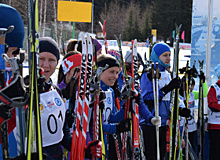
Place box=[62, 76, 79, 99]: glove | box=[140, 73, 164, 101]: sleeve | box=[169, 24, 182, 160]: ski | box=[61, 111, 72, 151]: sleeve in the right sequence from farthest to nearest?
box=[140, 73, 164, 101]: sleeve, box=[169, 24, 182, 160]: ski, box=[62, 76, 79, 99]: glove, box=[61, 111, 72, 151]: sleeve

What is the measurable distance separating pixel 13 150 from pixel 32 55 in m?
0.85

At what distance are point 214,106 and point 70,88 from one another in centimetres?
246

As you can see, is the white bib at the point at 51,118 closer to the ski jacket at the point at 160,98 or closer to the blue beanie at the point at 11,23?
the blue beanie at the point at 11,23

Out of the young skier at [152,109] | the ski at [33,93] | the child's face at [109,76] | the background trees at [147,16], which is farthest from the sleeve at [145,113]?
the background trees at [147,16]

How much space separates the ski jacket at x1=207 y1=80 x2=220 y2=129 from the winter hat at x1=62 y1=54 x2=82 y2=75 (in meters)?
2.27

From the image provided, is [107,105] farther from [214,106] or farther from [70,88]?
[214,106]

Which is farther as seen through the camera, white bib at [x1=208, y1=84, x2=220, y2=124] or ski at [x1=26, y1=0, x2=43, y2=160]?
white bib at [x1=208, y1=84, x2=220, y2=124]

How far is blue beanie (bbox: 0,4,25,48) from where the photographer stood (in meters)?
2.57

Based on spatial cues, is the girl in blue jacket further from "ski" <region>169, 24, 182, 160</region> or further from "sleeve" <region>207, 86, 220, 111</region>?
"sleeve" <region>207, 86, 220, 111</region>

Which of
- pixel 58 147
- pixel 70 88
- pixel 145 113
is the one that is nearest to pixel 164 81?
pixel 145 113

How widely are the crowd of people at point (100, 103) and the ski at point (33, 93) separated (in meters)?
0.07

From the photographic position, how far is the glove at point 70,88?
296 centimetres

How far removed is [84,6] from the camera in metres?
13.2

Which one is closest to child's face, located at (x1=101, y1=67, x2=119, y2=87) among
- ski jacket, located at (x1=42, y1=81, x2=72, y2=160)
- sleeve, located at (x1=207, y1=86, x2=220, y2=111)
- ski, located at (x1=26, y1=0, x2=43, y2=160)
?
ski jacket, located at (x1=42, y1=81, x2=72, y2=160)
